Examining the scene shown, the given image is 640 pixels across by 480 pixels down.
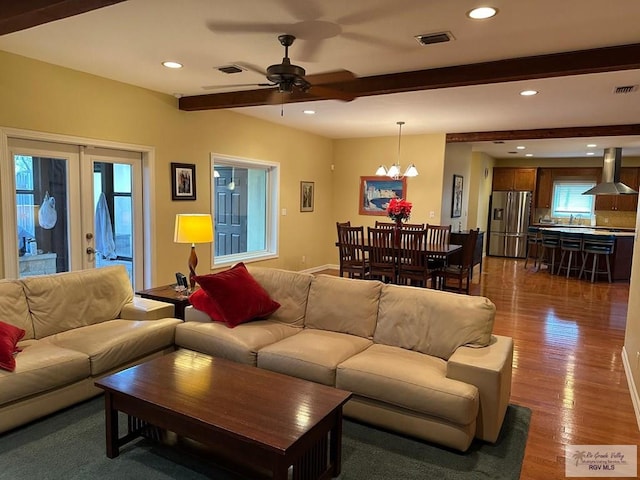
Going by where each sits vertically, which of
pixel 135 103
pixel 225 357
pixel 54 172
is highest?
pixel 135 103

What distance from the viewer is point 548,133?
6.68 metres

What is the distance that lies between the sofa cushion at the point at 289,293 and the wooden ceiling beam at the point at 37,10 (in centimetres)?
225

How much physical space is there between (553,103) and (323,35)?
3194 mm

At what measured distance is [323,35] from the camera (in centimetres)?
299

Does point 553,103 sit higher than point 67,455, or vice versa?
point 553,103

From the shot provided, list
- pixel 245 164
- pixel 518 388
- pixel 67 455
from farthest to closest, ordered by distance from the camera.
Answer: pixel 245 164 < pixel 518 388 < pixel 67 455

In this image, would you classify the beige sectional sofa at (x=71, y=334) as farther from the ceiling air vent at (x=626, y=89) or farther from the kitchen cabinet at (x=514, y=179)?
the kitchen cabinet at (x=514, y=179)

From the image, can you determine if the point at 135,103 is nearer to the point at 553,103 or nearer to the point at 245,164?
the point at 245,164

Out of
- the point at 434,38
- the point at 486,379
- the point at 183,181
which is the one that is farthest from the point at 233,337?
the point at 183,181

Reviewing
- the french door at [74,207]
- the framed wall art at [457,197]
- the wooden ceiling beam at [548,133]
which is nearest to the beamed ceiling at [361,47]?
the french door at [74,207]

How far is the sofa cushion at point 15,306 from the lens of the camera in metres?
2.89

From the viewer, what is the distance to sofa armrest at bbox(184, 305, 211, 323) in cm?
344

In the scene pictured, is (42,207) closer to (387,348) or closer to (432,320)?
(387,348)

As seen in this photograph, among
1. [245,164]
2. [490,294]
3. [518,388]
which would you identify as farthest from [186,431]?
[490,294]
